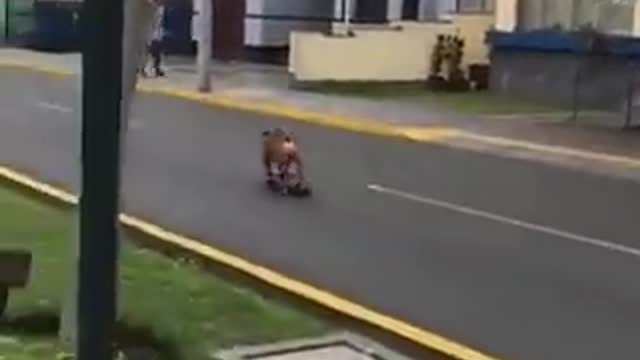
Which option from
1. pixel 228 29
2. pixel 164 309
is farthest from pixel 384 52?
pixel 164 309

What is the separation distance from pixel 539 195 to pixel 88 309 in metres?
10.6

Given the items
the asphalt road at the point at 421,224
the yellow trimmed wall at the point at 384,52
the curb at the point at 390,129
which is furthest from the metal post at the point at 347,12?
the asphalt road at the point at 421,224

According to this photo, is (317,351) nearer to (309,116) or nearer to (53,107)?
(309,116)

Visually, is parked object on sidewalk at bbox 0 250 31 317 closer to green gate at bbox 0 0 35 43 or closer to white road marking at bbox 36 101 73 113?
white road marking at bbox 36 101 73 113

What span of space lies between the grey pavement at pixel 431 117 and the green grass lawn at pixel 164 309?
10257 millimetres

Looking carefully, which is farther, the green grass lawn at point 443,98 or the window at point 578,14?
the window at point 578,14

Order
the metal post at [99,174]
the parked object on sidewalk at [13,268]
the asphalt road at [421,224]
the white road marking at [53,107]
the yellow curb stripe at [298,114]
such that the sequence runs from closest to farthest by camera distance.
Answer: the metal post at [99,174]
the parked object on sidewalk at [13,268]
the asphalt road at [421,224]
the yellow curb stripe at [298,114]
the white road marking at [53,107]

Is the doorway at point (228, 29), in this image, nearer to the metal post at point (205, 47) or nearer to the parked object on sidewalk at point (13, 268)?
the metal post at point (205, 47)

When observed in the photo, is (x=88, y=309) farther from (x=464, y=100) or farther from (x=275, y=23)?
(x=275, y=23)

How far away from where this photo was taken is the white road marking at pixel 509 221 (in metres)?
12.4

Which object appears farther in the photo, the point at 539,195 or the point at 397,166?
the point at 397,166

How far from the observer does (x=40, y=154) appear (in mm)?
17797

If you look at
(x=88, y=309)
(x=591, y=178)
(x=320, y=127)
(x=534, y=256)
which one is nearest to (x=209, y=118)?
(x=320, y=127)

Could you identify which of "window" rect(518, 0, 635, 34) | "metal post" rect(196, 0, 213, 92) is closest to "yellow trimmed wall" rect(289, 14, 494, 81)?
"window" rect(518, 0, 635, 34)
